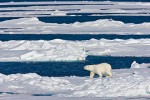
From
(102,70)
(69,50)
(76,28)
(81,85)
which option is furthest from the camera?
(76,28)

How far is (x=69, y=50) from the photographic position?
25516mm

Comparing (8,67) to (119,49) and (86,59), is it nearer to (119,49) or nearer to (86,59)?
(86,59)

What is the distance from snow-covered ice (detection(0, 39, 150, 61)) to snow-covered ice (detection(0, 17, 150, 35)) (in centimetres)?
575

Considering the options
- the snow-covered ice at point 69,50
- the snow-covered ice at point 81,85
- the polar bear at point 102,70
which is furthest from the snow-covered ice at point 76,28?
the snow-covered ice at point 81,85

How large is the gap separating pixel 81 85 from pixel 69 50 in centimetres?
825

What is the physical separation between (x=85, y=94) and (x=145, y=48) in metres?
12.2

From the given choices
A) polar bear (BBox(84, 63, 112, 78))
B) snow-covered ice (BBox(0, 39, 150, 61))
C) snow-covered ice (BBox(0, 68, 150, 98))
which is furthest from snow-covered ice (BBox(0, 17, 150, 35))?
snow-covered ice (BBox(0, 68, 150, 98))

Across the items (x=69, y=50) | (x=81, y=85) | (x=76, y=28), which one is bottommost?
(x=81, y=85)

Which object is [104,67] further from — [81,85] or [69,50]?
[69,50]

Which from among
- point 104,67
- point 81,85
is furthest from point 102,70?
point 81,85

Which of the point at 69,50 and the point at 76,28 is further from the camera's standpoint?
the point at 76,28

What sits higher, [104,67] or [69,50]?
[69,50]

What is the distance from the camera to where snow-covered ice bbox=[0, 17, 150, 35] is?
36469mm

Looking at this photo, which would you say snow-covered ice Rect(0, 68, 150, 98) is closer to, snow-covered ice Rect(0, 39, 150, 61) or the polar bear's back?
the polar bear's back
